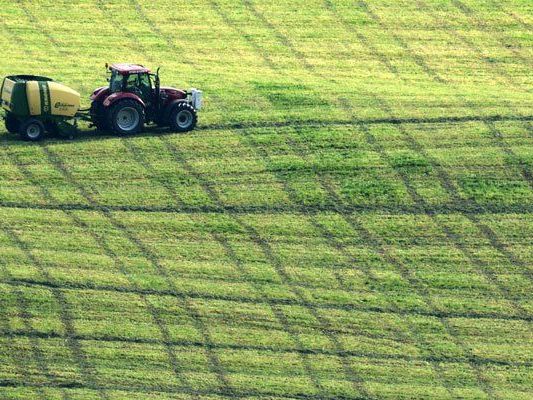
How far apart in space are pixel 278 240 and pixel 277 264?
1207mm

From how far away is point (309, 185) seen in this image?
40094mm

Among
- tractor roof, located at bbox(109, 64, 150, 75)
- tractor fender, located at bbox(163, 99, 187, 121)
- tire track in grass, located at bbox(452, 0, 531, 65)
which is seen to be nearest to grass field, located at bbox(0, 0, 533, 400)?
tractor fender, located at bbox(163, 99, 187, 121)

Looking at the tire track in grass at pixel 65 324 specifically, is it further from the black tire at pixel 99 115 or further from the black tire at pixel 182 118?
the black tire at pixel 182 118

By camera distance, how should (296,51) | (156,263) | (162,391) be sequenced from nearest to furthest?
(162,391) → (156,263) → (296,51)

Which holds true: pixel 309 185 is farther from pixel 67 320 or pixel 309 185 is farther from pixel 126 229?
pixel 67 320

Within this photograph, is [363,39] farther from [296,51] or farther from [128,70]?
[128,70]

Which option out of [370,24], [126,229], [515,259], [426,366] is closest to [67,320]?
[126,229]

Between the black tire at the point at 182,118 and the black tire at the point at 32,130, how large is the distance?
3.73 metres

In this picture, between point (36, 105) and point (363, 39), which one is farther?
point (363, 39)

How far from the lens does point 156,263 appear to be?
36.2m

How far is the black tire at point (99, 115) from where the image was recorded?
41.5m

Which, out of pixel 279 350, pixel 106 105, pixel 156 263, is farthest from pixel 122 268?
pixel 106 105

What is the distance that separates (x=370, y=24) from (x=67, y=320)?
26.3 m

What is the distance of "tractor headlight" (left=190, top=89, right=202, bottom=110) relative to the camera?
42.2 metres
